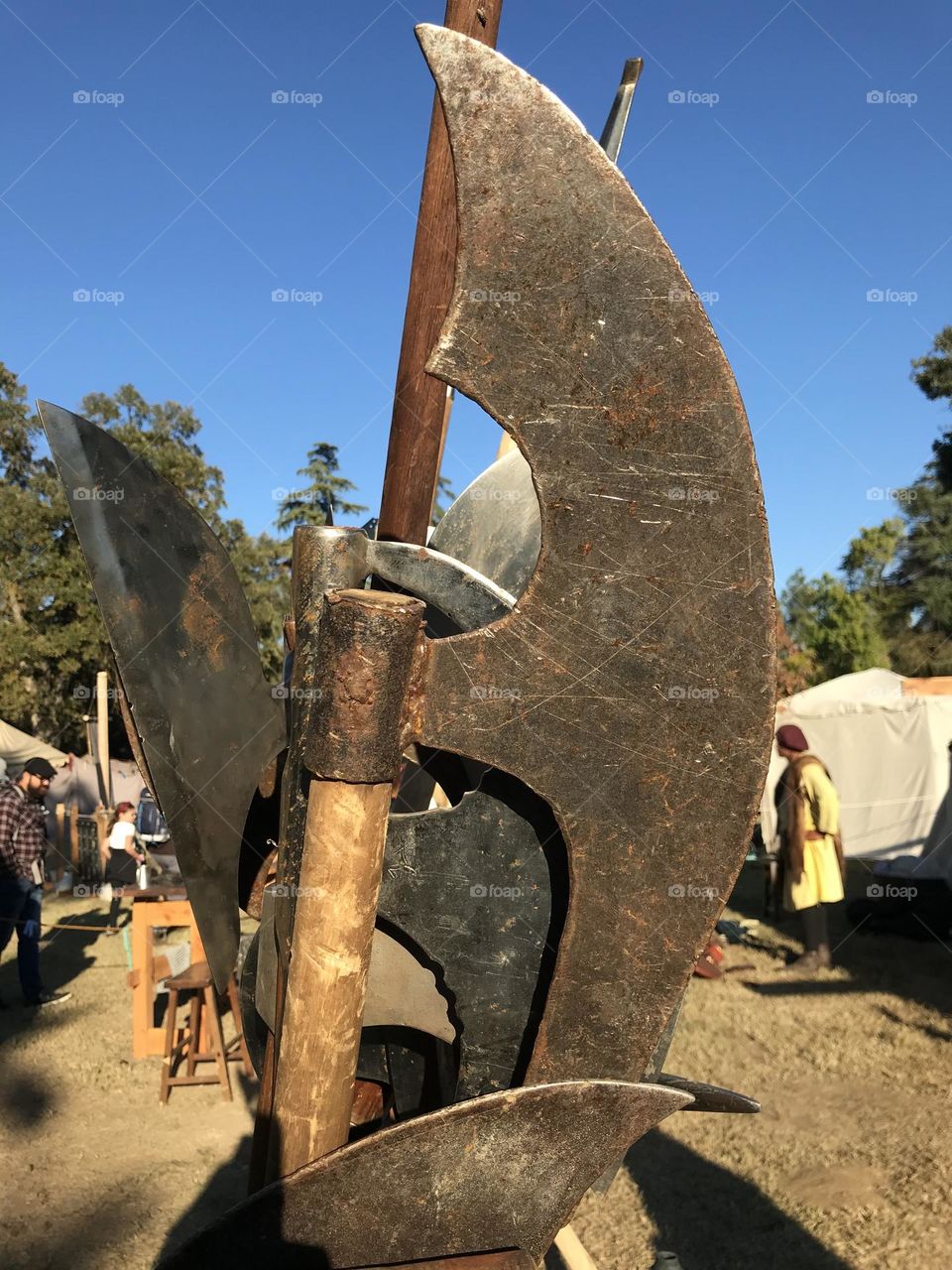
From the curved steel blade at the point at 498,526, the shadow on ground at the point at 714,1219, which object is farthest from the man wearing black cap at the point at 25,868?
the curved steel blade at the point at 498,526

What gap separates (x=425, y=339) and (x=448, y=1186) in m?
1.91

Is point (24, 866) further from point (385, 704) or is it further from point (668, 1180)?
point (385, 704)

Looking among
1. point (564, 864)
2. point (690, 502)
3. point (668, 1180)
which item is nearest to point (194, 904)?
point (564, 864)

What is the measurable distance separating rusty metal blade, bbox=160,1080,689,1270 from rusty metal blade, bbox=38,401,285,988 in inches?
17.1

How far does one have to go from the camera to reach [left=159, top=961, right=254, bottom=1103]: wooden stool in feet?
19.5

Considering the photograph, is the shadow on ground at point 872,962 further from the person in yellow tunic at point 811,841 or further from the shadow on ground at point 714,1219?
the shadow on ground at point 714,1219

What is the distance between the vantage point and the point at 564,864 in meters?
1.45

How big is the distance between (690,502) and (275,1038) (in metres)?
0.97

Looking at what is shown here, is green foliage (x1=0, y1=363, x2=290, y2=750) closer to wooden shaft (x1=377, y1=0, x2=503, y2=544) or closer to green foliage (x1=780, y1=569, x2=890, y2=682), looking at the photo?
wooden shaft (x1=377, y1=0, x2=503, y2=544)

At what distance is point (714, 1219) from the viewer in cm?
440

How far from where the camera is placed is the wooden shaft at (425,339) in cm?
241

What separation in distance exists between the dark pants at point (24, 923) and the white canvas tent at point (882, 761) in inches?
296

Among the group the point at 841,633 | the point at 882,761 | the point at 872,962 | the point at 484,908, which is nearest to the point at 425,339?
the point at 484,908

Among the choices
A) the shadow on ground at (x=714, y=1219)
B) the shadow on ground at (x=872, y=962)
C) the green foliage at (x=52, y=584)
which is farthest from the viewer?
the green foliage at (x=52, y=584)
